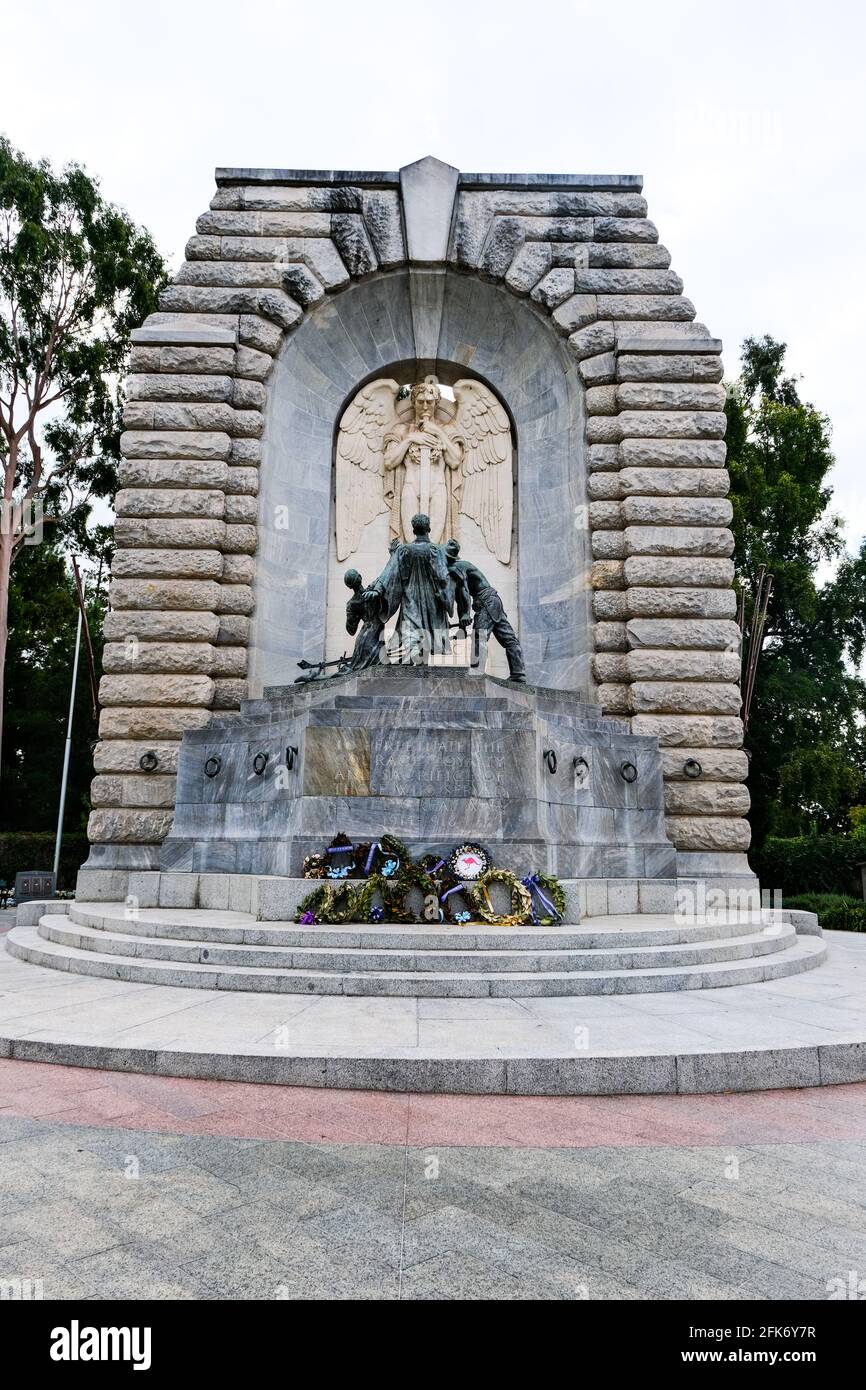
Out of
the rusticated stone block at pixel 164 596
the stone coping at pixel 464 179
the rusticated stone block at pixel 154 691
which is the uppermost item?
the stone coping at pixel 464 179

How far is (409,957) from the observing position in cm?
751

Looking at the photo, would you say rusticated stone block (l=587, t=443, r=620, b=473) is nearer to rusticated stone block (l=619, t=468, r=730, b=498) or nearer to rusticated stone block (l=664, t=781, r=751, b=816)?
rusticated stone block (l=619, t=468, r=730, b=498)

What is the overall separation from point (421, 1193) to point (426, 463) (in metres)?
16.5

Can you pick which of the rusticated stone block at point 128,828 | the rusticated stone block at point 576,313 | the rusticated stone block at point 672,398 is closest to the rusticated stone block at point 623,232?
the rusticated stone block at point 576,313

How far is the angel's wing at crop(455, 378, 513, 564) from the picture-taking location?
18.3 metres

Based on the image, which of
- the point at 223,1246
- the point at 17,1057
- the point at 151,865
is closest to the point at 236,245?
the point at 151,865

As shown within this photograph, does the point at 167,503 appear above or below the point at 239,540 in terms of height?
above

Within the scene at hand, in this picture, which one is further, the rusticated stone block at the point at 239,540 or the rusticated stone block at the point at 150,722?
the rusticated stone block at the point at 239,540

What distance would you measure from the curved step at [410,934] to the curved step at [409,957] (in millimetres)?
68

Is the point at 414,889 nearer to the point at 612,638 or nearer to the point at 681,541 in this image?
the point at 612,638

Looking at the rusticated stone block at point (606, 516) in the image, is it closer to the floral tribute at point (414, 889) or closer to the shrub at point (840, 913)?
the shrub at point (840, 913)

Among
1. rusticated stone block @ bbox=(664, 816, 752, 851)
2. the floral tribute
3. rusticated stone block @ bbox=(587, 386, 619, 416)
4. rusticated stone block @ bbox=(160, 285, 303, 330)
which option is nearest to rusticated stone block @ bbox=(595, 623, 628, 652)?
rusticated stone block @ bbox=(664, 816, 752, 851)

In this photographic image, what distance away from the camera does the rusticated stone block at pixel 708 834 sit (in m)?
14.5

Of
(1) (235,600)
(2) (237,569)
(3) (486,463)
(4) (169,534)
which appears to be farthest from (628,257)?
(4) (169,534)
